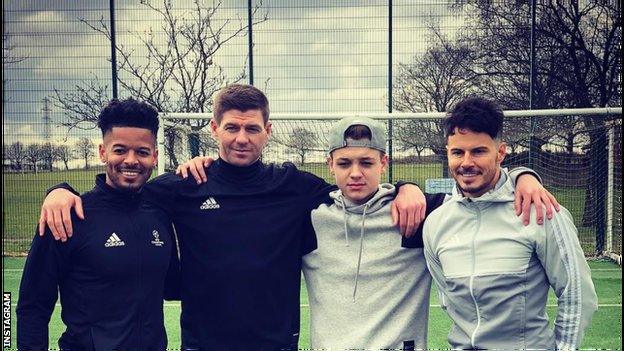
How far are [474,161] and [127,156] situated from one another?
4.69 ft

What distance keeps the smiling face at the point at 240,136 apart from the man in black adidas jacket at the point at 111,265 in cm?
31

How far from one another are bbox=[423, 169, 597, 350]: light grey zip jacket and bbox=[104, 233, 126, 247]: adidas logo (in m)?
1.30

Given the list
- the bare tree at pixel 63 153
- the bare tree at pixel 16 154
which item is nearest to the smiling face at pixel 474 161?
the bare tree at pixel 63 153

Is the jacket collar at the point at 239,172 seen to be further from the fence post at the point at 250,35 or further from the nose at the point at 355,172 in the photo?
the fence post at the point at 250,35

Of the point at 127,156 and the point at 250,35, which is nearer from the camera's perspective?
the point at 127,156

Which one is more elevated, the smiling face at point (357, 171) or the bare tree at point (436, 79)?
the bare tree at point (436, 79)

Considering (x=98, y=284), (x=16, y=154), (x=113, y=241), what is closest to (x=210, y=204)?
(x=113, y=241)

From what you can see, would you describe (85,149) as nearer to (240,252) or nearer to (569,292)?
(240,252)

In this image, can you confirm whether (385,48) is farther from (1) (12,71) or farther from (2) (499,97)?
(1) (12,71)

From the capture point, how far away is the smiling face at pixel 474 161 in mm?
2293

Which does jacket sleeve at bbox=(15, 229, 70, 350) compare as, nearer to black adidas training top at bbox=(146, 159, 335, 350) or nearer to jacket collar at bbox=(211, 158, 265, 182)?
black adidas training top at bbox=(146, 159, 335, 350)

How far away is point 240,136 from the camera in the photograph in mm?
2594

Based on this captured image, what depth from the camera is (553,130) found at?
732 centimetres

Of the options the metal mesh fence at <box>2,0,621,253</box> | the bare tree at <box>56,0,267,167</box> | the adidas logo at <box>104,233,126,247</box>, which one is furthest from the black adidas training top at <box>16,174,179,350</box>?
the bare tree at <box>56,0,267,167</box>
